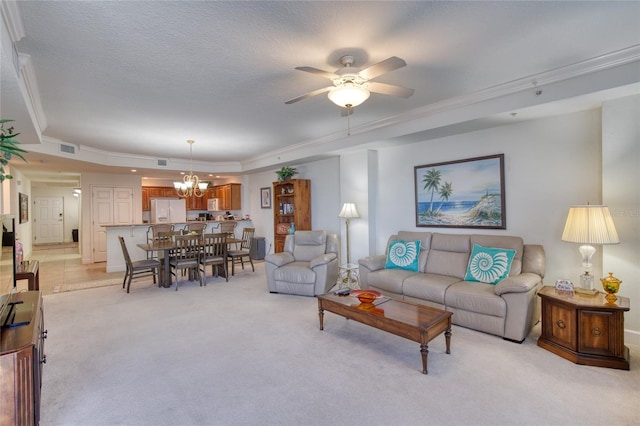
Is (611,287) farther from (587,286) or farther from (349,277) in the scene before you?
(349,277)

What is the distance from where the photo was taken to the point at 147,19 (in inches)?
80.6

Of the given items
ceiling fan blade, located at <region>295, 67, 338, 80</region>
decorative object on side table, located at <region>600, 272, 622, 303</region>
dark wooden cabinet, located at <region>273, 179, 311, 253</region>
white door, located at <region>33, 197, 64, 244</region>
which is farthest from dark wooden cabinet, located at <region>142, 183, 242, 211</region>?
decorative object on side table, located at <region>600, 272, 622, 303</region>

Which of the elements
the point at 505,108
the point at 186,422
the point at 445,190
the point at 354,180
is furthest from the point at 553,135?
the point at 186,422

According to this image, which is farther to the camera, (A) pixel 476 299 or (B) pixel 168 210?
(B) pixel 168 210

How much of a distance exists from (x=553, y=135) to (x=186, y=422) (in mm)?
4432

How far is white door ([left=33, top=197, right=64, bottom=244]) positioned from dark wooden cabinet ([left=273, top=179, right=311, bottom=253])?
35.2ft

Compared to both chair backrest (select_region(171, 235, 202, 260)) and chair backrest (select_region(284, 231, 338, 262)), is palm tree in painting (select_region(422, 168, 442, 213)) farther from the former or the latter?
chair backrest (select_region(171, 235, 202, 260))

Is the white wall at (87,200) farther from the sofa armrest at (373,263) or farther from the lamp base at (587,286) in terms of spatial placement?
the lamp base at (587,286)

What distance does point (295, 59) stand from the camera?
2646 millimetres

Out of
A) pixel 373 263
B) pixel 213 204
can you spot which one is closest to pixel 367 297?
pixel 373 263

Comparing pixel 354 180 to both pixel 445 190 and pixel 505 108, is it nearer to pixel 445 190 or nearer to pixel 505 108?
pixel 445 190

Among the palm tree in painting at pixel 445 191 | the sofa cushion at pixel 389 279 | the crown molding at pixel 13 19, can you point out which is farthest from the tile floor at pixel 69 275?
the palm tree in painting at pixel 445 191

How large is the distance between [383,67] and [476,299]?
248cm

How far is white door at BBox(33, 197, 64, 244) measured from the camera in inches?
460
